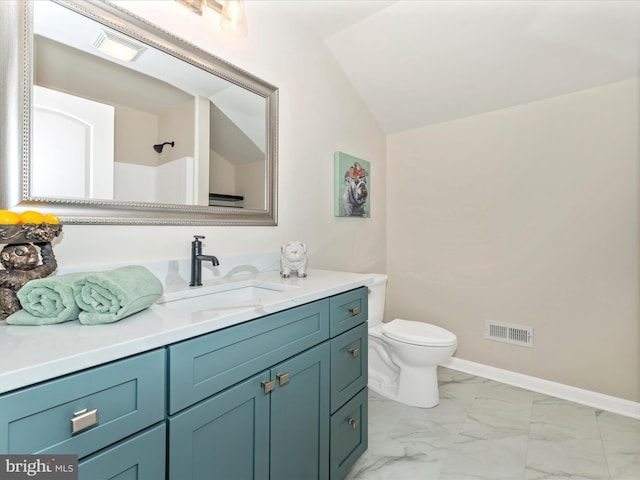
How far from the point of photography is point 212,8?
155cm

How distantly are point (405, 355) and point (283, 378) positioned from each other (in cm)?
125

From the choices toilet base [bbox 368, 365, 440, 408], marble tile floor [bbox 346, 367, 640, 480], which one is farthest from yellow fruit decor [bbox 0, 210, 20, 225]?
toilet base [bbox 368, 365, 440, 408]

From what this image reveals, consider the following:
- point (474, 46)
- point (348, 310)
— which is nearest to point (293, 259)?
point (348, 310)

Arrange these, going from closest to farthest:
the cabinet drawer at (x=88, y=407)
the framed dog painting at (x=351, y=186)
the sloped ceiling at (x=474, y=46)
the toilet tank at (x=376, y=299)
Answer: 1. the cabinet drawer at (x=88, y=407)
2. the sloped ceiling at (x=474, y=46)
3. the toilet tank at (x=376, y=299)
4. the framed dog painting at (x=351, y=186)

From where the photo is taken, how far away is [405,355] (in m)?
2.09

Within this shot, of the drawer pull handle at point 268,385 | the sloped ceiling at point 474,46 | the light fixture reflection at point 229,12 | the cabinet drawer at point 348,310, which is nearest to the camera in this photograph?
the drawer pull handle at point 268,385

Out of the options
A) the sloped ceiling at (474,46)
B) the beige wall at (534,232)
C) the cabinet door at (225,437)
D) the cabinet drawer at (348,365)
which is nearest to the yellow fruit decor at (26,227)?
the cabinet door at (225,437)

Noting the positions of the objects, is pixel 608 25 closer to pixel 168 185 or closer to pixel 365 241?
pixel 365 241

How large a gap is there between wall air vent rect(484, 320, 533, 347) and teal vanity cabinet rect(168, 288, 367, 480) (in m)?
1.46

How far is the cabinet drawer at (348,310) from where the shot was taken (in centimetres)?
133

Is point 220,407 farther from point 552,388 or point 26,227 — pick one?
point 552,388

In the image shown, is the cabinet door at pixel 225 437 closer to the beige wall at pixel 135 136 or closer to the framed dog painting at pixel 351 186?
the beige wall at pixel 135 136

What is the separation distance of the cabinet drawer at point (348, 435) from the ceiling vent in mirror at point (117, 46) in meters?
1.64

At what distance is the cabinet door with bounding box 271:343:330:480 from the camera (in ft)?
3.48
